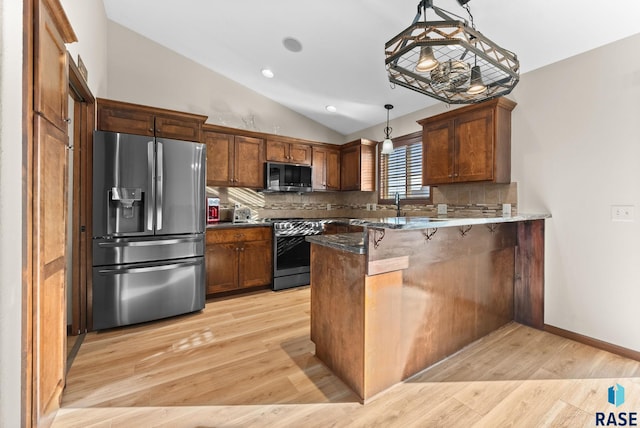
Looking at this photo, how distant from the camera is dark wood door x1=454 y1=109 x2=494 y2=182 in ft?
9.16

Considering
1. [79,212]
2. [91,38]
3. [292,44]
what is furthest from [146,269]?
[292,44]

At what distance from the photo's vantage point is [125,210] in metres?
2.62

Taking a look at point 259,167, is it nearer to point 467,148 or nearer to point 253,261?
point 253,261

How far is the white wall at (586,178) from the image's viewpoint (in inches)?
87.1

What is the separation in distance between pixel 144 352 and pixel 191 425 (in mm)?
1025

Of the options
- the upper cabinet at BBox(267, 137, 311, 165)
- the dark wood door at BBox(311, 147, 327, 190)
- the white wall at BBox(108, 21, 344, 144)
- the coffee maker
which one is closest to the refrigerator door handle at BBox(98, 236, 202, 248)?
the coffee maker

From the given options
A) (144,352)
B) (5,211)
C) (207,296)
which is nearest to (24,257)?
(5,211)

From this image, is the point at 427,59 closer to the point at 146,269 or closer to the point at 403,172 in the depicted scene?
the point at 146,269

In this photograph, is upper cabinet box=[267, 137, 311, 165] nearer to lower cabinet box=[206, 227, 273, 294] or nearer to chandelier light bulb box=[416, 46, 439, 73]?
lower cabinet box=[206, 227, 273, 294]

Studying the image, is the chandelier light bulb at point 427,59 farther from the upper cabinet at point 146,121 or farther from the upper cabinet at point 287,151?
the upper cabinet at point 287,151

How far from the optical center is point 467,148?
116 inches

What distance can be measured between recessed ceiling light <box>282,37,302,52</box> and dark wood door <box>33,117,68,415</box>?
7.63ft

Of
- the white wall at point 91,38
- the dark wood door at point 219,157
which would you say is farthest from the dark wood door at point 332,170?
the white wall at point 91,38

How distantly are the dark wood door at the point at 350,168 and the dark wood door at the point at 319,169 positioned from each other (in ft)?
1.10
